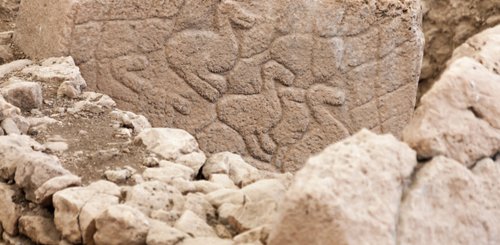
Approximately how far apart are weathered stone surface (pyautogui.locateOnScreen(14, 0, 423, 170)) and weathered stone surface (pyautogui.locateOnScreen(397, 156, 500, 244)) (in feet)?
4.68

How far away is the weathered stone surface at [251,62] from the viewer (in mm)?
2984

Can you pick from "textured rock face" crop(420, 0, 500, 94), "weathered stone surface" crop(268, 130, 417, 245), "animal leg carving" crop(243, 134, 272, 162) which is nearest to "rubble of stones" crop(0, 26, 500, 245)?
"weathered stone surface" crop(268, 130, 417, 245)

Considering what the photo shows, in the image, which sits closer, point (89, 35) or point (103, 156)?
point (103, 156)

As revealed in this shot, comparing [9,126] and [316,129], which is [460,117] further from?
[316,129]

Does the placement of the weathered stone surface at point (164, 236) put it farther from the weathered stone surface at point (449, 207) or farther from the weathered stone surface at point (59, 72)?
the weathered stone surface at point (59, 72)

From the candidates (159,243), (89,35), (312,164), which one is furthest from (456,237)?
(89,35)

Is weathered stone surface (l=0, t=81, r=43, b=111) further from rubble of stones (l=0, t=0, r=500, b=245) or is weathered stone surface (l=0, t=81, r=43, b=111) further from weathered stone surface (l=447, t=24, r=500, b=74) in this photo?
weathered stone surface (l=447, t=24, r=500, b=74)

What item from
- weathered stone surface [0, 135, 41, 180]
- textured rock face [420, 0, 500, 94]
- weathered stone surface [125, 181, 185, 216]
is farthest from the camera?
textured rock face [420, 0, 500, 94]

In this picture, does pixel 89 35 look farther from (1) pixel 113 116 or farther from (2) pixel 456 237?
(2) pixel 456 237

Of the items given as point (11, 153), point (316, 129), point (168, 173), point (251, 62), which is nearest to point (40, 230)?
point (11, 153)

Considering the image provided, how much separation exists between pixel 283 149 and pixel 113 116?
0.81 m

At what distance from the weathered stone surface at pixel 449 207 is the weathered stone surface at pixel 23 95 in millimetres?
1348

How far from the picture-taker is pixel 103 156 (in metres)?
Answer: 2.28

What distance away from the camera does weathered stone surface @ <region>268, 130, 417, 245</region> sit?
5.01ft
